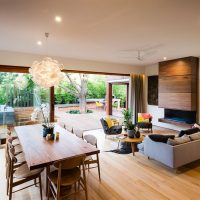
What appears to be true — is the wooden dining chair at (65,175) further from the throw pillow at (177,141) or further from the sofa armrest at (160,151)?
the throw pillow at (177,141)

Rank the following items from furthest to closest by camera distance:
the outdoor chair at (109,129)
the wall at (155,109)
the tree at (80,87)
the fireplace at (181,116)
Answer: the tree at (80,87) < the wall at (155,109) < the fireplace at (181,116) < the outdoor chair at (109,129)

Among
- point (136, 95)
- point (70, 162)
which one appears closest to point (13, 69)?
point (70, 162)

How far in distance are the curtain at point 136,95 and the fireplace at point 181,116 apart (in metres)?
1.30

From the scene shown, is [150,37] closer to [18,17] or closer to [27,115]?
[18,17]

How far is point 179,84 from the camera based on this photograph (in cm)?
621

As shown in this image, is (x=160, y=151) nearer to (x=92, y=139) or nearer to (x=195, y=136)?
(x=195, y=136)

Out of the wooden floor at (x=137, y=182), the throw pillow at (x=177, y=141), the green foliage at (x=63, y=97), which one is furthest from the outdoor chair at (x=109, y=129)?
the green foliage at (x=63, y=97)

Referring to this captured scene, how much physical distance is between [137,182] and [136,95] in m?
5.15

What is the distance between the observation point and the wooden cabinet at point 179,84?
595 cm

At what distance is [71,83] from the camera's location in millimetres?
11273

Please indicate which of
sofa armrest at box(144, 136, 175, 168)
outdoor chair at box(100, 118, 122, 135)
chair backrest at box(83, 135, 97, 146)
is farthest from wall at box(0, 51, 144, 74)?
sofa armrest at box(144, 136, 175, 168)

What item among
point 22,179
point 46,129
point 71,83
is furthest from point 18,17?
point 71,83

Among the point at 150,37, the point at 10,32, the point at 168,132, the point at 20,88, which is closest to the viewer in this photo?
the point at 10,32

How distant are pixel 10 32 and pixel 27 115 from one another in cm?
298
